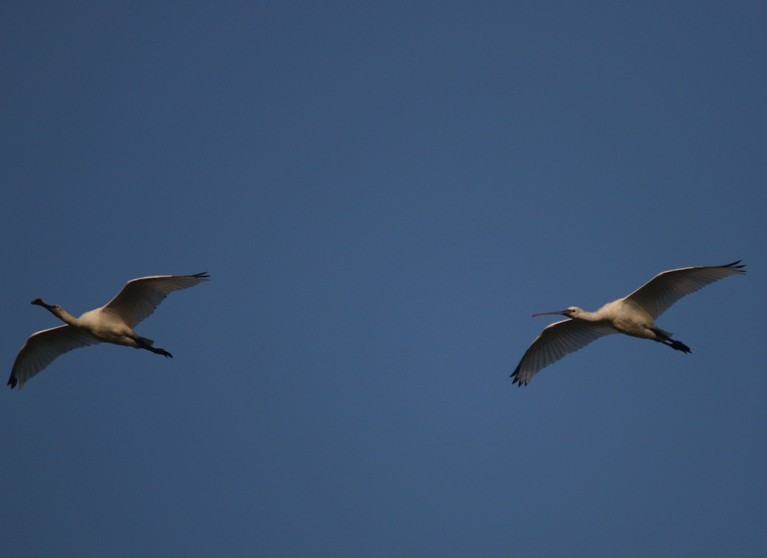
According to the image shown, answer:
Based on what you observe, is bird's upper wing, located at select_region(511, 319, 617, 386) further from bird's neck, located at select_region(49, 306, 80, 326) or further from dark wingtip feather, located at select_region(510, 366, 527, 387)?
bird's neck, located at select_region(49, 306, 80, 326)

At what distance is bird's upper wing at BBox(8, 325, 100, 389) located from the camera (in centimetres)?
2478

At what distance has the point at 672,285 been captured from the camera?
22984 millimetres

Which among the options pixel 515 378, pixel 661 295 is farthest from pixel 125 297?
pixel 661 295

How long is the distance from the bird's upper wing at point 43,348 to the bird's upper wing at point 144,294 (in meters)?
1.52

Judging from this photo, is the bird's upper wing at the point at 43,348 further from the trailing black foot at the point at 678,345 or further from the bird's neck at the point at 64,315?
the trailing black foot at the point at 678,345

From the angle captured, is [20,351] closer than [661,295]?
No

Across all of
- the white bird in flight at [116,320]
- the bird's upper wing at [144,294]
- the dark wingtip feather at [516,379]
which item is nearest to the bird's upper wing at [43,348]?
the white bird in flight at [116,320]

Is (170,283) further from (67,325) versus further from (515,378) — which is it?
(515,378)

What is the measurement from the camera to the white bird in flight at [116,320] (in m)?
23.0

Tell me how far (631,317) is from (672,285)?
3.50 feet

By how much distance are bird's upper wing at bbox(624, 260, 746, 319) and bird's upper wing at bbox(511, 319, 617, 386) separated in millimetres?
1300

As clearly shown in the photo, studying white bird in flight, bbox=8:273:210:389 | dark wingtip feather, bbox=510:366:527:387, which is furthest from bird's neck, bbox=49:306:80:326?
dark wingtip feather, bbox=510:366:527:387

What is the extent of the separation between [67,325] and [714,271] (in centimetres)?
1330

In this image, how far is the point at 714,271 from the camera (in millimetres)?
22422
